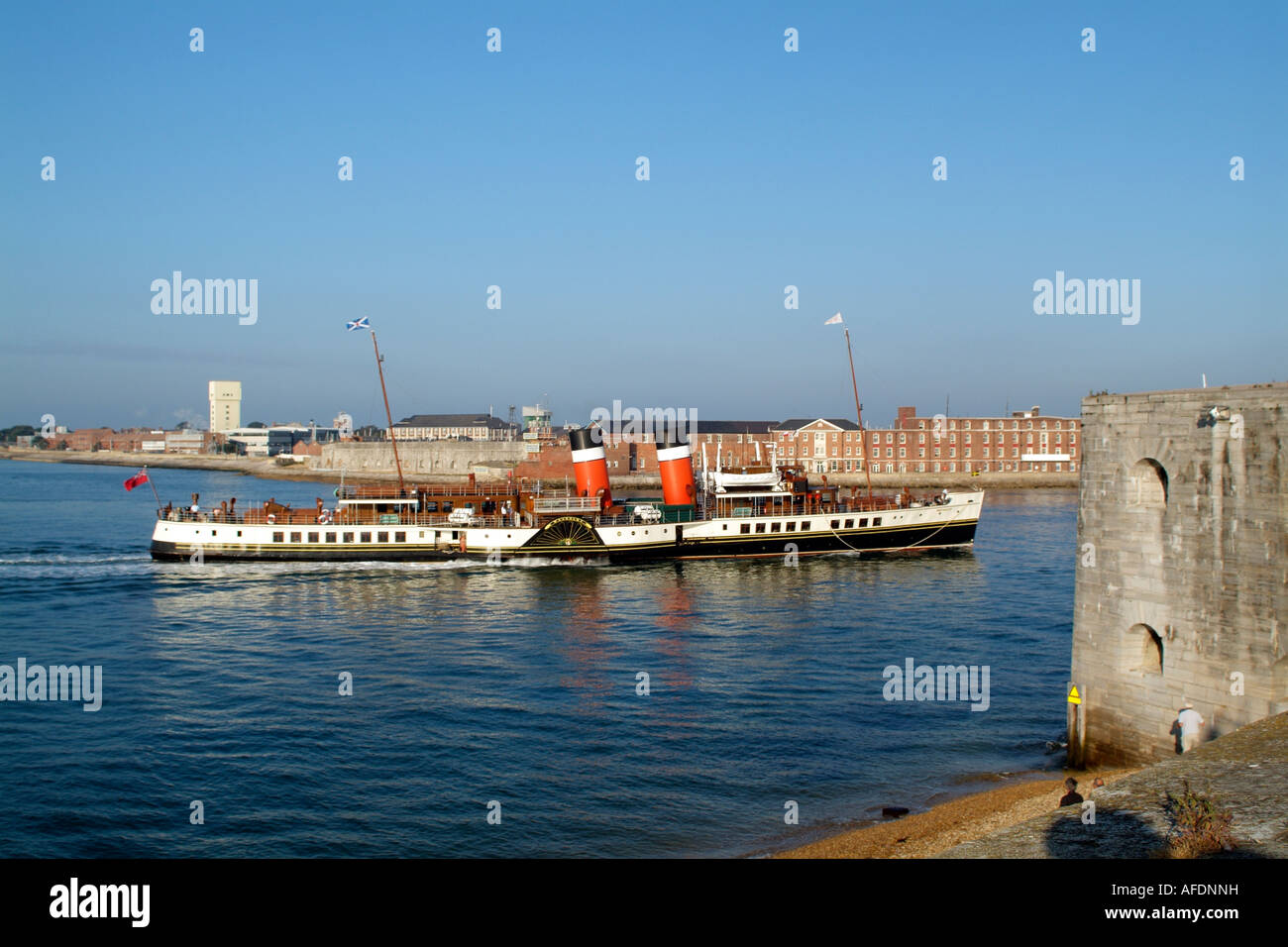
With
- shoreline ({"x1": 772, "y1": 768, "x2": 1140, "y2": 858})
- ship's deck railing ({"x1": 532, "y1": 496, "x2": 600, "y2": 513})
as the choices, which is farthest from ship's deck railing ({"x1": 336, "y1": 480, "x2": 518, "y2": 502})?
shoreline ({"x1": 772, "y1": 768, "x2": 1140, "y2": 858})

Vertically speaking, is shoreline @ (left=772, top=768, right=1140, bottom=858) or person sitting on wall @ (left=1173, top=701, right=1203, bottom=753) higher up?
person sitting on wall @ (left=1173, top=701, right=1203, bottom=753)

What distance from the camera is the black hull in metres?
55.0

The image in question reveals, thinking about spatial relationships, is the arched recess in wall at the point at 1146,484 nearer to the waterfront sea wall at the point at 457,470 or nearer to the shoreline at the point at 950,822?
the shoreline at the point at 950,822

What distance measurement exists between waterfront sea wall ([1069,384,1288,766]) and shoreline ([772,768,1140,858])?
4.31ft

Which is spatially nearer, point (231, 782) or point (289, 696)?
point (231, 782)

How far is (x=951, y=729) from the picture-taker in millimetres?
24641

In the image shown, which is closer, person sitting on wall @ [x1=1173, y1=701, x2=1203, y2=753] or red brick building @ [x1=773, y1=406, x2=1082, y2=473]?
person sitting on wall @ [x1=1173, y1=701, x2=1203, y2=753]

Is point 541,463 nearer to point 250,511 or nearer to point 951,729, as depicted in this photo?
point 250,511

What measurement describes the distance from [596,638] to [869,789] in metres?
16.8

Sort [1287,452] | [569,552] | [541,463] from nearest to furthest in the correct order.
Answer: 1. [1287,452]
2. [569,552]
3. [541,463]

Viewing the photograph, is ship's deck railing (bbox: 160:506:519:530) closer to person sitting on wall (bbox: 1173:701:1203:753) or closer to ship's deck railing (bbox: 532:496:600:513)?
ship's deck railing (bbox: 532:496:600:513)

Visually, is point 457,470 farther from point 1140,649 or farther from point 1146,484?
point 1146,484

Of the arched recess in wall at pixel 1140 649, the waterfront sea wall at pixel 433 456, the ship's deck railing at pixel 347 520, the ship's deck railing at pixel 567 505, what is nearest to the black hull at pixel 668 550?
the ship's deck railing at pixel 347 520

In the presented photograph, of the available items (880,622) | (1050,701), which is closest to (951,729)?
(1050,701)
